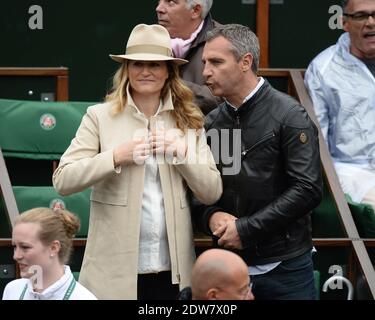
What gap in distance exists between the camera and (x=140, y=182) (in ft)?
19.1

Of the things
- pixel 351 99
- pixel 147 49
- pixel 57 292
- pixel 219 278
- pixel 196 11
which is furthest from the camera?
pixel 351 99

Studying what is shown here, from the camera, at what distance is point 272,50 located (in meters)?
8.52

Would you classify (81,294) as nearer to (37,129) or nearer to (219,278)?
(219,278)

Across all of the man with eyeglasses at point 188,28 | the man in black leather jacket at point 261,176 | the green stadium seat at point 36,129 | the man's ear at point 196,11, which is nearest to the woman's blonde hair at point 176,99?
the man in black leather jacket at point 261,176

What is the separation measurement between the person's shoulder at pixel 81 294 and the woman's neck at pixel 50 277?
9 centimetres

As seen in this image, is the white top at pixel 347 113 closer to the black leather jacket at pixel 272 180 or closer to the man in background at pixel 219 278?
the black leather jacket at pixel 272 180

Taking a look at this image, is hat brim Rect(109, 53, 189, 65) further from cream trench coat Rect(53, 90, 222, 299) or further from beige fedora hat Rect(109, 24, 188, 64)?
cream trench coat Rect(53, 90, 222, 299)

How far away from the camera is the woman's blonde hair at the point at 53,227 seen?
18.3 ft

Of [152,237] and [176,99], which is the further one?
[176,99]

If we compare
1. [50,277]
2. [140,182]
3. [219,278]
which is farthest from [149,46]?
[219,278]

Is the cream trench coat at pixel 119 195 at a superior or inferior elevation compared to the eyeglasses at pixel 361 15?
inferior

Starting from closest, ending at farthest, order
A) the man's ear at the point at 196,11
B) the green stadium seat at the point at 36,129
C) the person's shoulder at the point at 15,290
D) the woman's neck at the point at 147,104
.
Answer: the person's shoulder at the point at 15,290
the woman's neck at the point at 147,104
the man's ear at the point at 196,11
the green stadium seat at the point at 36,129

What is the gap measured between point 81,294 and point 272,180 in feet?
3.62
